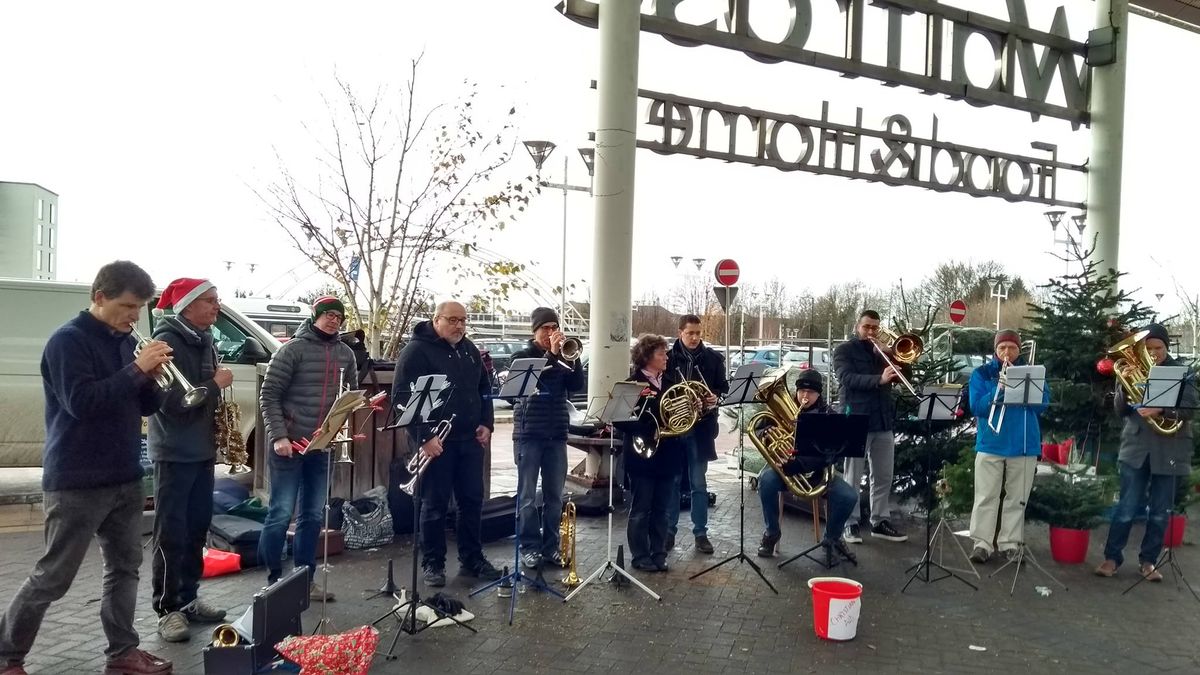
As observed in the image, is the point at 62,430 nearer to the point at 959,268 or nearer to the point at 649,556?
the point at 649,556

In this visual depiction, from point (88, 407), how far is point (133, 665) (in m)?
1.37

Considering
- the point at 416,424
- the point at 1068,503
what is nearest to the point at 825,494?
Result: the point at 1068,503

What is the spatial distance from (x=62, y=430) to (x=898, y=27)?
32.2 feet

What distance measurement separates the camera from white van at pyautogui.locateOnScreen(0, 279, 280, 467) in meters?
9.00

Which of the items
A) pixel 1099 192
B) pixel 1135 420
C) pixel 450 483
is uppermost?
pixel 1099 192

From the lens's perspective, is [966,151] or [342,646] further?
[966,151]

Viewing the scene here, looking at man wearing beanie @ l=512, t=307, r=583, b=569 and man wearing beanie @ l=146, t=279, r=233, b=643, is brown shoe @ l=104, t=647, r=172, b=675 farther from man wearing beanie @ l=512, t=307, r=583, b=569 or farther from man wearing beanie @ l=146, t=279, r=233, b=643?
man wearing beanie @ l=512, t=307, r=583, b=569

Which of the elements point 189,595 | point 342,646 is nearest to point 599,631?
point 342,646

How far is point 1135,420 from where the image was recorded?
704 cm

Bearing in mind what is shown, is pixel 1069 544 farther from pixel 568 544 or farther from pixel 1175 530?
pixel 568 544

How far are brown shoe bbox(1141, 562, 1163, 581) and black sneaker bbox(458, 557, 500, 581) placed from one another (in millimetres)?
4938

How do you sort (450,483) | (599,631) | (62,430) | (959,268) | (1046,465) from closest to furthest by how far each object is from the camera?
(62,430) → (599,631) → (450,483) → (1046,465) → (959,268)

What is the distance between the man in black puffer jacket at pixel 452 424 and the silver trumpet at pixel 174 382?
55.2 inches

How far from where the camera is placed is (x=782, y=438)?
23.8 feet
